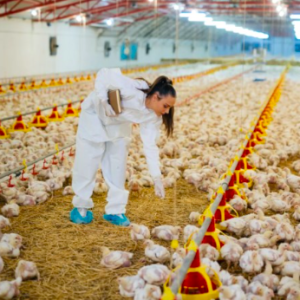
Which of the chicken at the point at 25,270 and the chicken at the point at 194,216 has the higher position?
the chicken at the point at 25,270

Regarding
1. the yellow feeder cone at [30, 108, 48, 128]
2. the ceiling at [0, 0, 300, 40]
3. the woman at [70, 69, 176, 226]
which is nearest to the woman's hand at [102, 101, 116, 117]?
the woman at [70, 69, 176, 226]

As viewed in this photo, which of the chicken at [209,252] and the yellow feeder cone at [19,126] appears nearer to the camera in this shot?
the chicken at [209,252]

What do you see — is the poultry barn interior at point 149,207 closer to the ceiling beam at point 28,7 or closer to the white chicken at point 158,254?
the white chicken at point 158,254

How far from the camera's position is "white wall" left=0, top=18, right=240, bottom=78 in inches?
588

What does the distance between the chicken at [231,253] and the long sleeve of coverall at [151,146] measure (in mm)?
646

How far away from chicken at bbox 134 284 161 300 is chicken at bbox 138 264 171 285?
3.8 inches

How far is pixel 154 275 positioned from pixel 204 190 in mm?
2135

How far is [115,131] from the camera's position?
3.50 m

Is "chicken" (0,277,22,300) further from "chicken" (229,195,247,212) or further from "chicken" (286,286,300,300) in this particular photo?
"chicken" (229,195,247,212)

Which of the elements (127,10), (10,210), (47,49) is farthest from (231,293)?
(47,49)

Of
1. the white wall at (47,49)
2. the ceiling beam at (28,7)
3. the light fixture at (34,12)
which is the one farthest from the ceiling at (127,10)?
the white wall at (47,49)

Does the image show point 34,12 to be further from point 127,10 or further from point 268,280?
point 268,280

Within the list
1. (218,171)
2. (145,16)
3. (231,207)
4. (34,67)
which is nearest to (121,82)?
(231,207)

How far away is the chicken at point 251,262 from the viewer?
115 inches
